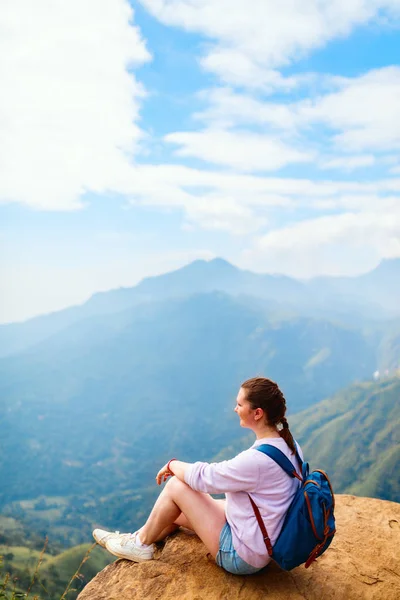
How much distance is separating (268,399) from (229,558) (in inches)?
79.5

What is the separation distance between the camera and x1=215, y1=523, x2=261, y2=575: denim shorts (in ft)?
17.0

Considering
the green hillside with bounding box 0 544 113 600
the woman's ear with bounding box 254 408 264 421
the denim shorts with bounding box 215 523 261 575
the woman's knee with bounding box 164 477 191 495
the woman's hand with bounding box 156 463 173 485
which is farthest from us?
the green hillside with bounding box 0 544 113 600

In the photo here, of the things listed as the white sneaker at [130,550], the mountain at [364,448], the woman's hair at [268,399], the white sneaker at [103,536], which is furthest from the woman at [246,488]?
the mountain at [364,448]

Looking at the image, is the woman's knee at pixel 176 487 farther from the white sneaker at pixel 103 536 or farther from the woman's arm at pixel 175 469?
the white sneaker at pixel 103 536

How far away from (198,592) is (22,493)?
21819cm

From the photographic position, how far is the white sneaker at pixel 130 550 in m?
5.99

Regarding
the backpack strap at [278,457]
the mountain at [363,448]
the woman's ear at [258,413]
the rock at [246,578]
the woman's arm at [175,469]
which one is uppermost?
the woman's ear at [258,413]

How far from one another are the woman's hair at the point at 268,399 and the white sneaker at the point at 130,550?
8.85 ft

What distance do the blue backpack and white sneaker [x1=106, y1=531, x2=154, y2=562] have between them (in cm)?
195

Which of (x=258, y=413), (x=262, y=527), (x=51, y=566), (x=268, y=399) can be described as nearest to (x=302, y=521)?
(x=262, y=527)

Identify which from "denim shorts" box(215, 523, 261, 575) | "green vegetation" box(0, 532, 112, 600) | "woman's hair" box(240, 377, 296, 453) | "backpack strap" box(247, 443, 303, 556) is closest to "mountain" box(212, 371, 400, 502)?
"green vegetation" box(0, 532, 112, 600)

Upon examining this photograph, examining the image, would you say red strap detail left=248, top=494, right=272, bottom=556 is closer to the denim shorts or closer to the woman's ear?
the denim shorts

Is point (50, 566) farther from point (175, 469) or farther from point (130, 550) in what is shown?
point (175, 469)

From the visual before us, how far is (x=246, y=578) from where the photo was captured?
547 cm
